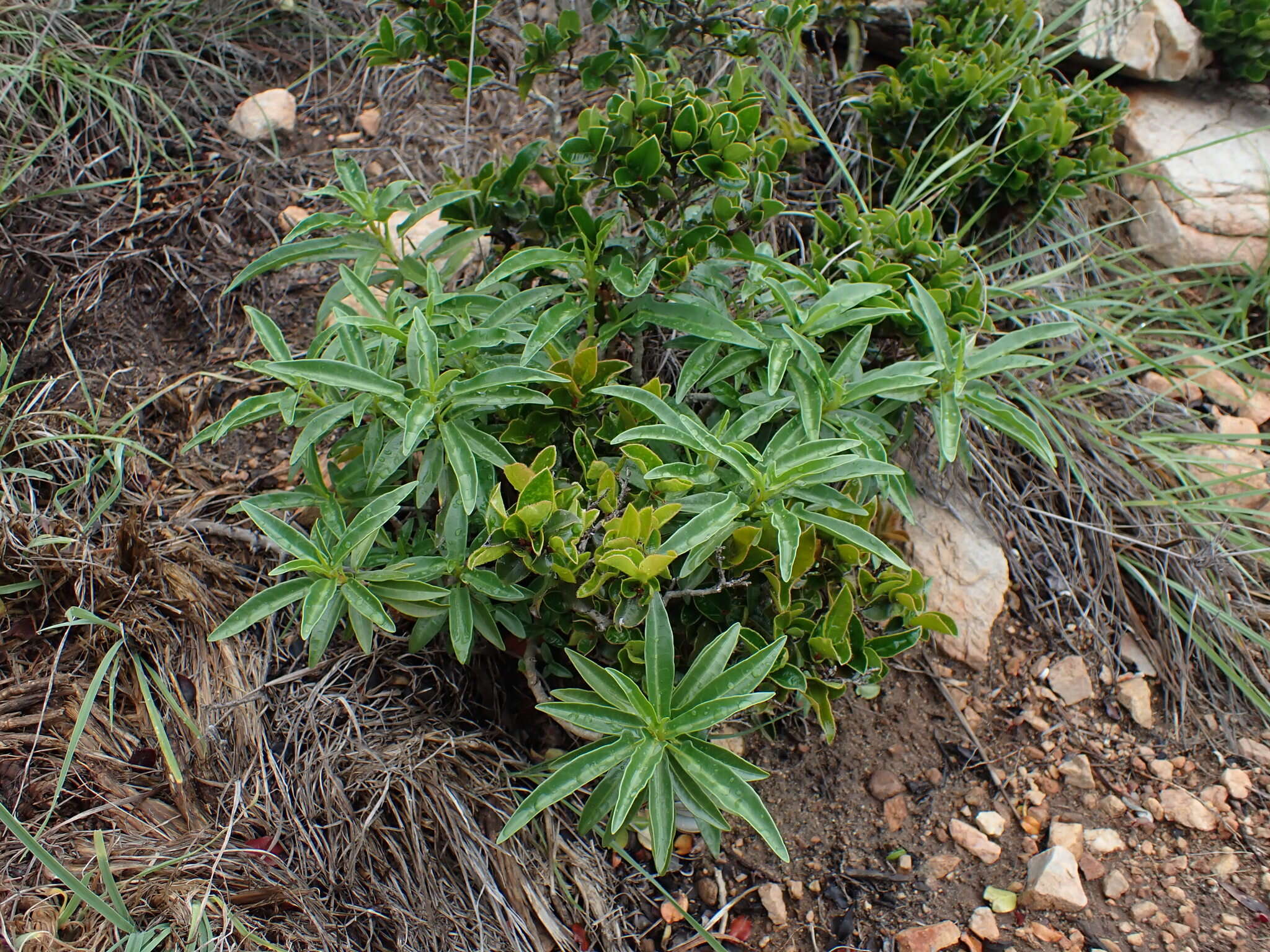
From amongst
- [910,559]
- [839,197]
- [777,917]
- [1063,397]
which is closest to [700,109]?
[839,197]

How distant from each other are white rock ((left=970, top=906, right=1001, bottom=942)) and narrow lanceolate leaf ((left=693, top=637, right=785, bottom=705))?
0.79m

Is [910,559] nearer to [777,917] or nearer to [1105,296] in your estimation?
[777,917]

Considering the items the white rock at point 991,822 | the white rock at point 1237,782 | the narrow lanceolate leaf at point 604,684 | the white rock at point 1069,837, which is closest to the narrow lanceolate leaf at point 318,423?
the narrow lanceolate leaf at point 604,684

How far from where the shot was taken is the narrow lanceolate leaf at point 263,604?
1.60 metres

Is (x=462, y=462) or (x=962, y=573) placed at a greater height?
(x=462, y=462)

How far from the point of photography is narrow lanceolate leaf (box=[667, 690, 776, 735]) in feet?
Result: 4.92

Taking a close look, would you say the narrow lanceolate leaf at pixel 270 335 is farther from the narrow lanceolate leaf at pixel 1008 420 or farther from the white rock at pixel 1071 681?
the white rock at pixel 1071 681

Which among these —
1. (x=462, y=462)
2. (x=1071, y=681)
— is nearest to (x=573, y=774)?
(x=462, y=462)

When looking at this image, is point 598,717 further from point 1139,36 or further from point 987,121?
point 1139,36

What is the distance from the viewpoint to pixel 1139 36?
3.13m

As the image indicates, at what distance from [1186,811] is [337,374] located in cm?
210

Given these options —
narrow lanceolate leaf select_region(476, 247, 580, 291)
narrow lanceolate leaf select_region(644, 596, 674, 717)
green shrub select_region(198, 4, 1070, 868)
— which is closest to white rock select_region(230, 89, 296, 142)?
green shrub select_region(198, 4, 1070, 868)

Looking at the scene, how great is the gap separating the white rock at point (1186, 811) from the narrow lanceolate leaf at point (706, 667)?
1259 millimetres

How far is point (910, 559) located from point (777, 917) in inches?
36.9
